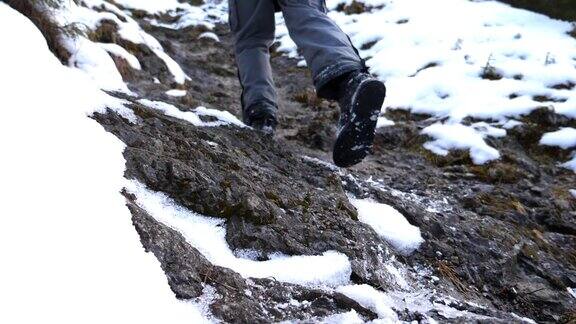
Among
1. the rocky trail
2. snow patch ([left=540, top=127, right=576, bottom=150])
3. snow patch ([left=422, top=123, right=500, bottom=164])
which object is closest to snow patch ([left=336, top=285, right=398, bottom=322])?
the rocky trail

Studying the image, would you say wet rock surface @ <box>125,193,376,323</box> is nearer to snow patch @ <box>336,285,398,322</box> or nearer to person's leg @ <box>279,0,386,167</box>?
snow patch @ <box>336,285,398,322</box>

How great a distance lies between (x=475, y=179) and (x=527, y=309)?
66.1 inches

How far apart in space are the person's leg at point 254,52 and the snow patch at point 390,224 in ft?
3.41

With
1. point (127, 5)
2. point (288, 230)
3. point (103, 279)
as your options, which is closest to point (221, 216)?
point (288, 230)

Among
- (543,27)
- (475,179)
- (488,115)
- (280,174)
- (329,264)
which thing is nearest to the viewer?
(329,264)

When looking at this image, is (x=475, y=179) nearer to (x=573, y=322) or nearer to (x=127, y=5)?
(x=573, y=322)

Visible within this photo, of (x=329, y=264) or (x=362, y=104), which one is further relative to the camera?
(x=362, y=104)

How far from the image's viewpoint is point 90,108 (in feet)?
7.87

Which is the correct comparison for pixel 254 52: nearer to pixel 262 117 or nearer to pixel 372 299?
pixel 262 117

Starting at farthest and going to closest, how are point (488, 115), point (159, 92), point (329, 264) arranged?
1. point (488, 115)
2. point (159, 92)
3. point (329, 264)

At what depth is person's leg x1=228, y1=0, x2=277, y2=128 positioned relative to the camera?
10.6ft

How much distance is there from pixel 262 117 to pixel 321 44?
0.88m

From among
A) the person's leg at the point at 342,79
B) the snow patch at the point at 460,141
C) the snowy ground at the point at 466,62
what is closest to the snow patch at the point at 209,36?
the snowy ground at the point at 466,62

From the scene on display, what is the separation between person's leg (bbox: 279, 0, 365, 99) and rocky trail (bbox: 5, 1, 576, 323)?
553mm
